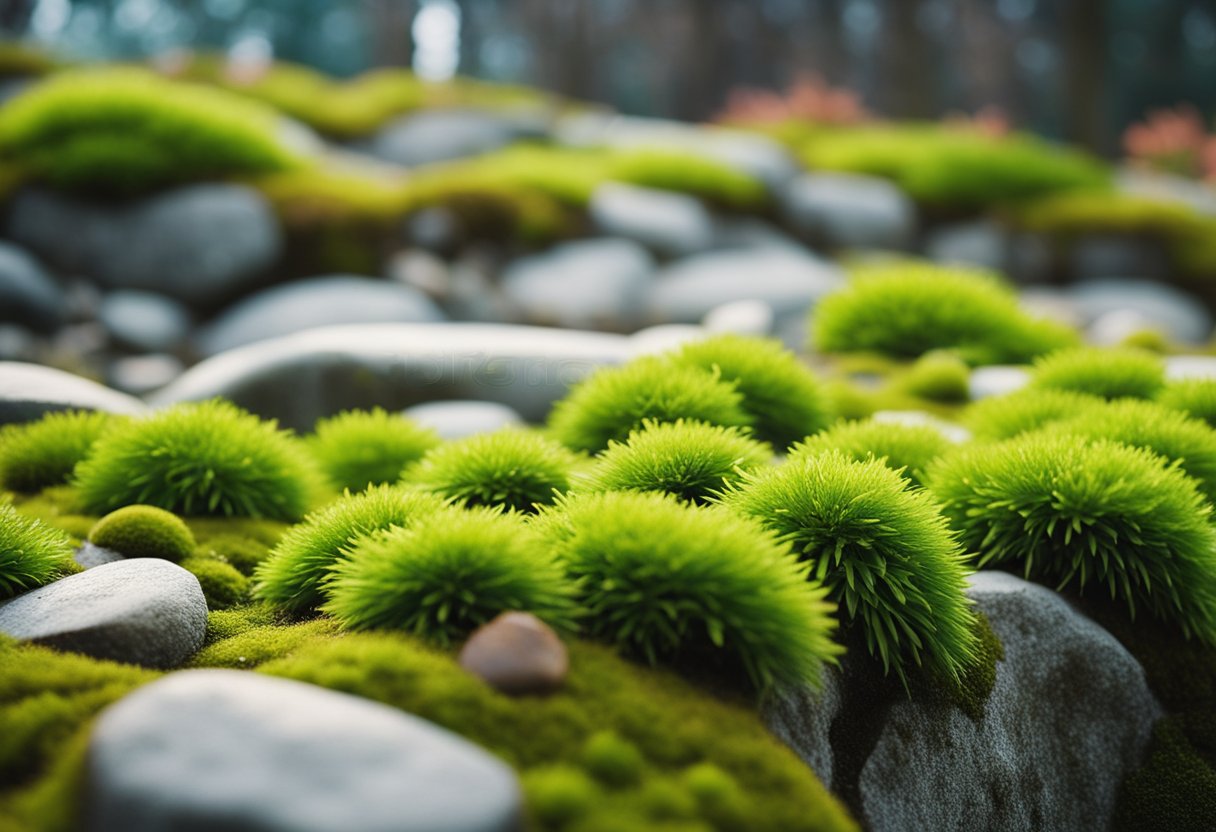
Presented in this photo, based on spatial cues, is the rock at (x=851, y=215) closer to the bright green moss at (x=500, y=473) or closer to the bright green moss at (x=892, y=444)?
the bright green moss at (x=892, y=444)

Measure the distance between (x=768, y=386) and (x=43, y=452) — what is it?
2444mm

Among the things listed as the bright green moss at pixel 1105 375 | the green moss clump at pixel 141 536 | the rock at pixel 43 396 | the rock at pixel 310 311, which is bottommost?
the rock at pixel 310 311

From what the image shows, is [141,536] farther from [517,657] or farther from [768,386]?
[768,386]

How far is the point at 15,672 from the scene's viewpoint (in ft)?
6.02

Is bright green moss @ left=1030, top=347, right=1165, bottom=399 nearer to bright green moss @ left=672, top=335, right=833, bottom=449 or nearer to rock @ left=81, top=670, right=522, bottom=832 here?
bright green moss @ left=672, top=335, right=833, bottom=449

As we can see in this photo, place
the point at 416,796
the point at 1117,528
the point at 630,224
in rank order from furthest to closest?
the point at 630,224 < the point at 1117,528 < the point at 416,796

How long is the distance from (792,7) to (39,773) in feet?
87.7

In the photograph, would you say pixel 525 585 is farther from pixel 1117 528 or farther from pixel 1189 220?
pixel 1189 220

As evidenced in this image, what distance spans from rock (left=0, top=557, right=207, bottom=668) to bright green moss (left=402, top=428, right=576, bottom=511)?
2.31 feet

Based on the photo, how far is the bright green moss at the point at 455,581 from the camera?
189 cm

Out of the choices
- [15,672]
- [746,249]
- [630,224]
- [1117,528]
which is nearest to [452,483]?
[15,672]

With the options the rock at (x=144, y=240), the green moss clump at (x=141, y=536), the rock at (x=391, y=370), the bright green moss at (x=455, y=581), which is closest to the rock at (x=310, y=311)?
the rock at (x=144, y=240)

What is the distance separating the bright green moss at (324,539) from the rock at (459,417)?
1.47 metres

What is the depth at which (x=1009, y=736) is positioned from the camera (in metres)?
2.35
